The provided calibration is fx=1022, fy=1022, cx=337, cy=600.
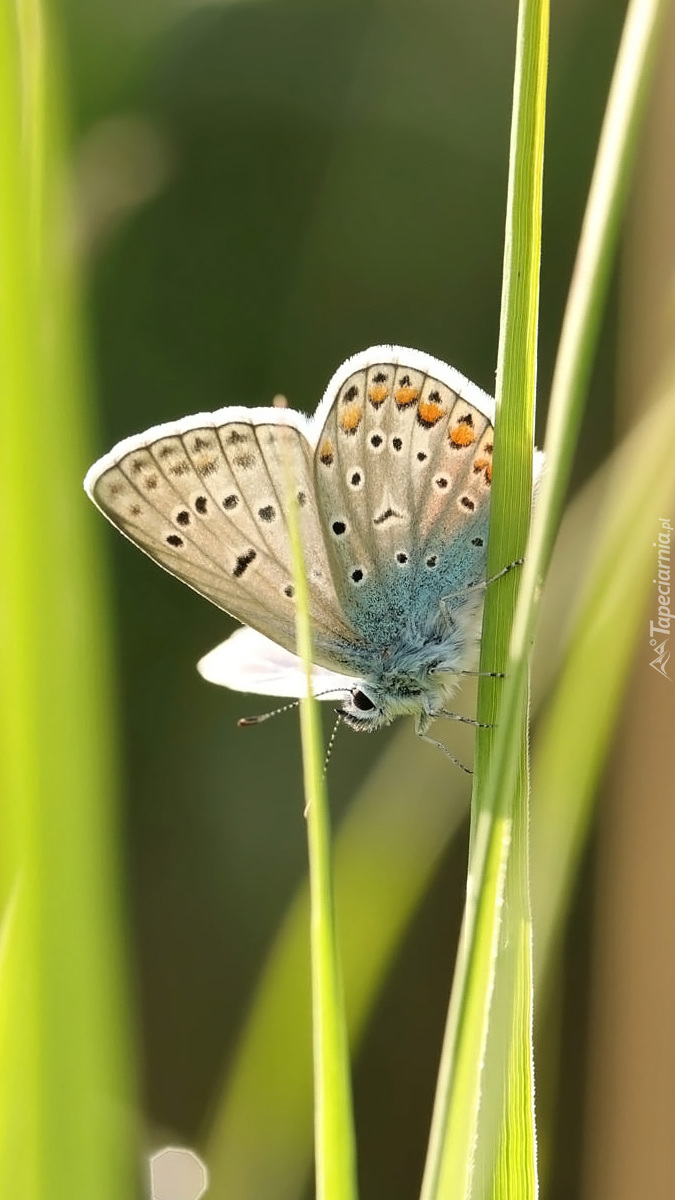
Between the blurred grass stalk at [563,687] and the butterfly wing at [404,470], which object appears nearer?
the blurred grass stalk at [563,687]

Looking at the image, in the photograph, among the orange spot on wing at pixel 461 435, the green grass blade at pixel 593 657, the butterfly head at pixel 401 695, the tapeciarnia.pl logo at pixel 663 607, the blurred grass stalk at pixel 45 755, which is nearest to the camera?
the blurred grass stalk at pixel 45 755

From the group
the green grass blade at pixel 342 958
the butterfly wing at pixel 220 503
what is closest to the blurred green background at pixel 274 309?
the green grass blade at pixel 342 958

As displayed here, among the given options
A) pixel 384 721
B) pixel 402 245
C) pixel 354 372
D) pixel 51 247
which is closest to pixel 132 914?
pixel 384 721

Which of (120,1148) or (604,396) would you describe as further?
(604,396)

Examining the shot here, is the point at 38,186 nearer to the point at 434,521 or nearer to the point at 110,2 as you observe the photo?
the point at 434,521

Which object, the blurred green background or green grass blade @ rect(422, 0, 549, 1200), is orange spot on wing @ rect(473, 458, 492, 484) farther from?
the blurred green background

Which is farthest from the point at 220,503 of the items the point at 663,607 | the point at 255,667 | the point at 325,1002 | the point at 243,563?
the point at 325,1002

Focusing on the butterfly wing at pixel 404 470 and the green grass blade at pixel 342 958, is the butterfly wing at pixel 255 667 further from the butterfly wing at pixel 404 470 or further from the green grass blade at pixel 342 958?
the green grass blade at pixel 342 958
